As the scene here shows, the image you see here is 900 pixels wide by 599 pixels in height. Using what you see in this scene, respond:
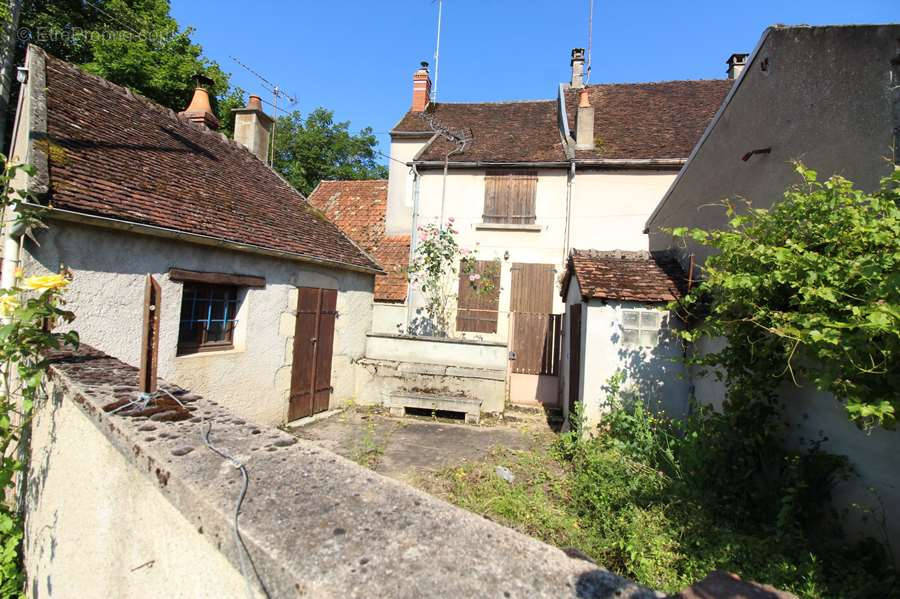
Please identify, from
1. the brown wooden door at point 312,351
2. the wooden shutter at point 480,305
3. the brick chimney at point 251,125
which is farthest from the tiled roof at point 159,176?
the wooden shutter at point 480,305

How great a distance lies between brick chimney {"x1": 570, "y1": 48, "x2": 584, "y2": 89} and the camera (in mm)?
13453

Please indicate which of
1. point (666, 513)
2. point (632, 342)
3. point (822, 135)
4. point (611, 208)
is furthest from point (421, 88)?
point (666, 513)

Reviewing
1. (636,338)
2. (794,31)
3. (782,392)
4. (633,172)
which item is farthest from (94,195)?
(633,172)

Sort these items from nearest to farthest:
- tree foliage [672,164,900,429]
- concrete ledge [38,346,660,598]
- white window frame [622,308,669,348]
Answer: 1. concrete ledge [38,346,660,598]
2. tree foliage [672,164,900,429]
3. white window frame [622,308,669,348]

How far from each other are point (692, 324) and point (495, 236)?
223 inches

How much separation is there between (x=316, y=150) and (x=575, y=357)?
2488cm

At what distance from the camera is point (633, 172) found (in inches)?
396

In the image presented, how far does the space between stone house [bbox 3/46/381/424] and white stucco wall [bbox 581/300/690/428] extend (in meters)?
4.66

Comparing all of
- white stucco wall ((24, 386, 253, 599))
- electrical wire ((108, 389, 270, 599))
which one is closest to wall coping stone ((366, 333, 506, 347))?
white stucco wall ((24, 386, 253, 599))

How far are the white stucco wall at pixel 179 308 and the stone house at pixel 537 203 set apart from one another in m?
1.97

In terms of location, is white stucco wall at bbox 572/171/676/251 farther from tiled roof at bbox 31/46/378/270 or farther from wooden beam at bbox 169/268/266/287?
wooden beam at bbox 169/268/266/287

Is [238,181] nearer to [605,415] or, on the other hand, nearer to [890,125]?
[605,415]

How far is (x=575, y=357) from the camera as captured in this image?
276 inches

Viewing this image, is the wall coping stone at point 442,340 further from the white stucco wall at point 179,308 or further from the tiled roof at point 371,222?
the tiled roof at point 371,222
